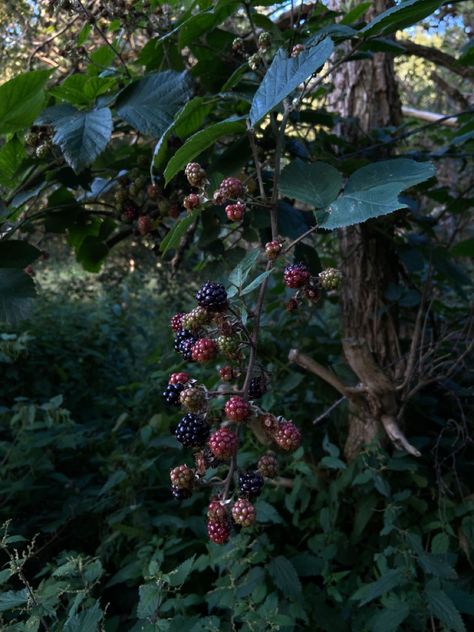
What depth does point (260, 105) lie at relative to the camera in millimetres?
708

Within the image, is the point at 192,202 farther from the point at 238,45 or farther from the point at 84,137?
the point at 238,45

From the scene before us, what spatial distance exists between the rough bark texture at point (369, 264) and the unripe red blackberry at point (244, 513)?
741mm

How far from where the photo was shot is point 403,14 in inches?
32.3

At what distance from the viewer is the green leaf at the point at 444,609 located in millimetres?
1014

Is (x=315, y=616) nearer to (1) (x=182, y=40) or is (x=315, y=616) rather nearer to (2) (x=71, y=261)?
(1) (x=182, y=40)

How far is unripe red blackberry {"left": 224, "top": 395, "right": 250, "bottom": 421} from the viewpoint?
64cm

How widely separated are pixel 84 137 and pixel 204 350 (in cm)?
46

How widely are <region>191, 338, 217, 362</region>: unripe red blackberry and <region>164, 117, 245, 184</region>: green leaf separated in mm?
247

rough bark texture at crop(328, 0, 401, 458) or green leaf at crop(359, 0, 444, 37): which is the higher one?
green leaf at crop(359, 0, 444, 37)

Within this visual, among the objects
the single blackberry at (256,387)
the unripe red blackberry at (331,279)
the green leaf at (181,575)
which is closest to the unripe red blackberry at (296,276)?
the unripe red blackberry at (331,279)

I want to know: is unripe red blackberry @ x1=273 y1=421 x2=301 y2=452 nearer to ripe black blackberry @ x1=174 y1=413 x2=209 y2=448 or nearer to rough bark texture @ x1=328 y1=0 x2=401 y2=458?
ripe black blackberry @ x1=174 y1=413 x2=209 y2=448

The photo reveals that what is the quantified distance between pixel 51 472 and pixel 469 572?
1.32m

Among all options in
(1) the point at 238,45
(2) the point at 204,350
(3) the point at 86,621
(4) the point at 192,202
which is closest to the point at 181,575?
(3) the point at 86,621

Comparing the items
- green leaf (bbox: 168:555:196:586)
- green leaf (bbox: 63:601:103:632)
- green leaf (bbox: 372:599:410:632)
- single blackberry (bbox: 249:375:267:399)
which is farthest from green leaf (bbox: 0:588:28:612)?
green leaf (bbox: 372:599:410:632)
